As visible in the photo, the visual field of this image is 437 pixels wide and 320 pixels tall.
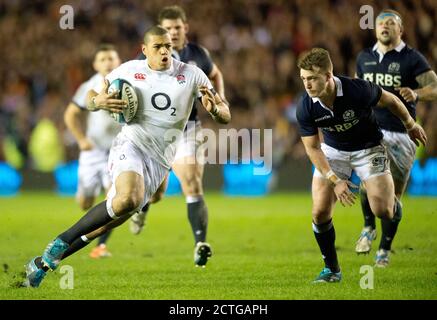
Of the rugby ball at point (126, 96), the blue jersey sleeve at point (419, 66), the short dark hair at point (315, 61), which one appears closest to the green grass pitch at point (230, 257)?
the rugby ball at point (126, 96)

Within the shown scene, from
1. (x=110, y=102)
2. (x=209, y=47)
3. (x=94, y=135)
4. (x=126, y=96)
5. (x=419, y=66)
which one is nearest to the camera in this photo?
(x=110, y=102)

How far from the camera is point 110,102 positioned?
7633 millimetres

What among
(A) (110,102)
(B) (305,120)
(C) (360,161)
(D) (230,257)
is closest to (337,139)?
(C) (360,161)

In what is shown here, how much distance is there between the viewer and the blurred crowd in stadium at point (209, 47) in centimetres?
2036

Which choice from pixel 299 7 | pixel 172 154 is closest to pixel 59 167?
pixel 299 7

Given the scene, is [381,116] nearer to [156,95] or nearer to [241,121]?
[156,95]

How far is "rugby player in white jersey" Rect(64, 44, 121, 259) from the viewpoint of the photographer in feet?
37.0

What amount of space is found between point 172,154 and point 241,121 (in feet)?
39.7

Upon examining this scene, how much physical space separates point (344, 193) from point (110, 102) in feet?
7.34

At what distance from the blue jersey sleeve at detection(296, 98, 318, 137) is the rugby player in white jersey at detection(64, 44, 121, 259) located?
12.6 ft

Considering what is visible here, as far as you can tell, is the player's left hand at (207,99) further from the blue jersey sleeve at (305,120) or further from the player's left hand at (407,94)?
the player's left hand at (407,94)

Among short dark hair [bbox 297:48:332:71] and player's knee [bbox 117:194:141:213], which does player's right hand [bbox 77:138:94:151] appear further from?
short dark hair [bbox 297:48:332:71]

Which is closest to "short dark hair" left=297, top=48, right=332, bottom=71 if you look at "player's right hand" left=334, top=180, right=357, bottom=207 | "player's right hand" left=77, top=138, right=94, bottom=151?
"player's right hand" left=334, top=180, right=357, bottom=207

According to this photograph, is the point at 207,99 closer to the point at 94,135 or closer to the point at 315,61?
the point at 315,61
